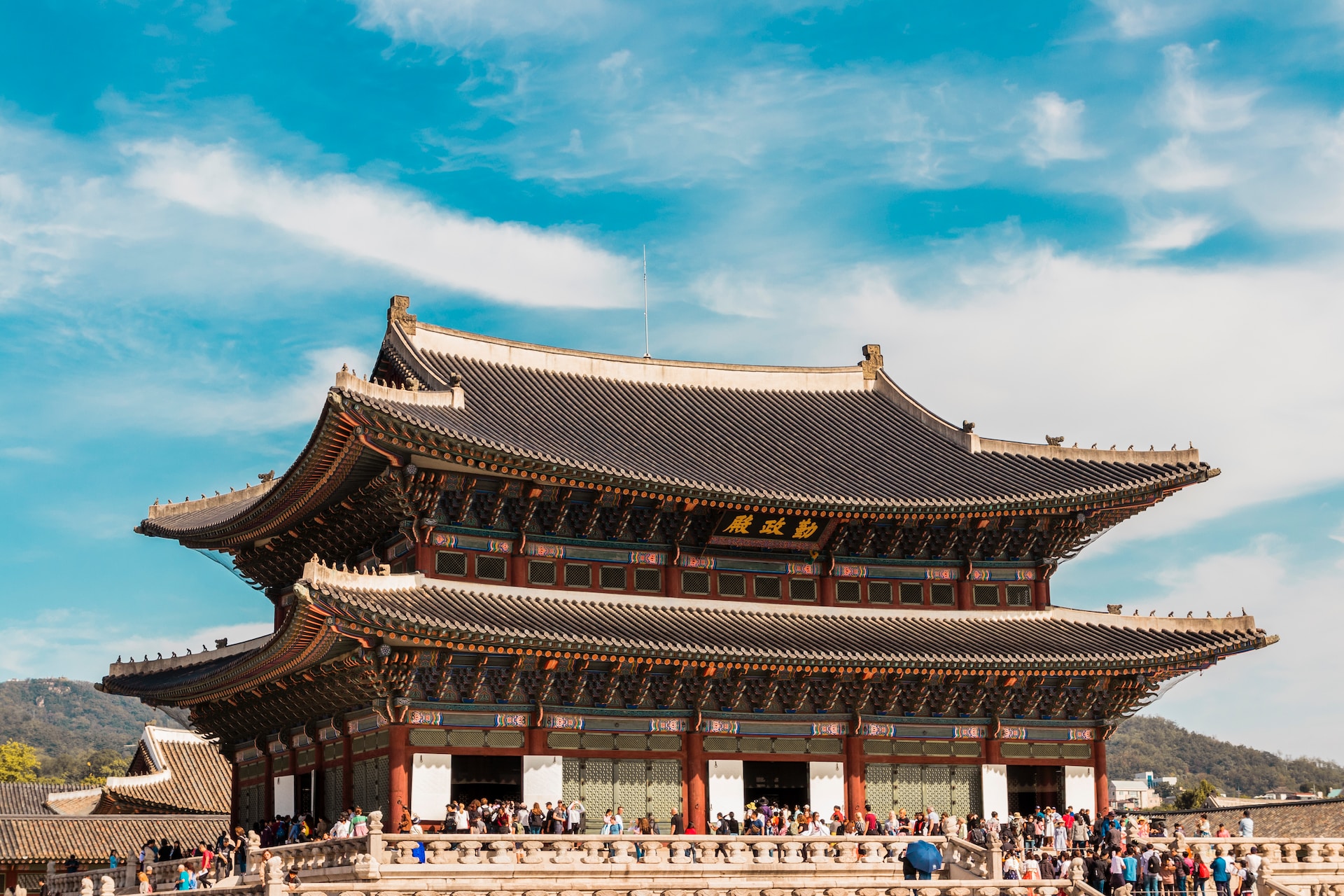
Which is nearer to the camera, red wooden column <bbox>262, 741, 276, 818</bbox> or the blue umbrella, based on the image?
the blue umbrella

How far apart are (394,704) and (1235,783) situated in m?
183

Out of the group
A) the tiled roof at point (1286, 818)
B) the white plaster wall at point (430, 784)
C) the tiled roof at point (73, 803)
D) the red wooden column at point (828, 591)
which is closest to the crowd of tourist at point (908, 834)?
the white plaster wall at point (430, 784)

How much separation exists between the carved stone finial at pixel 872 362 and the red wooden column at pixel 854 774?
15.1m

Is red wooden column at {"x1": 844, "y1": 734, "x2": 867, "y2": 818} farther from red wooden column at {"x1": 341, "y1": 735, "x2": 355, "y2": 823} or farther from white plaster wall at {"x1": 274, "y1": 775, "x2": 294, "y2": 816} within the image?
white plaster wall at {"x1": 274, "y1": 775, "x2": 294, "y2": 816}

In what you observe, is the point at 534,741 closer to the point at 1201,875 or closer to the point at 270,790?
the point at 270,790

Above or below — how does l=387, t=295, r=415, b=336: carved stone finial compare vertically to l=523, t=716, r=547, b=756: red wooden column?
above

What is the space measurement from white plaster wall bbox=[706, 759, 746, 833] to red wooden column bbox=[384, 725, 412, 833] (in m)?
7.66

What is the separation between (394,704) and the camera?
32.8m

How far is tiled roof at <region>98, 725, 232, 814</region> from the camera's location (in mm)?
59938

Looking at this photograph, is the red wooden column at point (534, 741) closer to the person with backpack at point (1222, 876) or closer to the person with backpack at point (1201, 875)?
the person with backpack at point (1201, 875)

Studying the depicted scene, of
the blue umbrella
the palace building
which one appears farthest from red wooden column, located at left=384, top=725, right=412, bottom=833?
the blue umbrella

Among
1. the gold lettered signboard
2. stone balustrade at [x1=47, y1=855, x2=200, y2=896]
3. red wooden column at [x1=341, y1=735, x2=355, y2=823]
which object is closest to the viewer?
stone balustrade at [x1=47, y1=855, x2=200, y2=896]

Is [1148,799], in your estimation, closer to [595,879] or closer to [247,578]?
[247,578]

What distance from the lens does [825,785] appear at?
3725 cm
